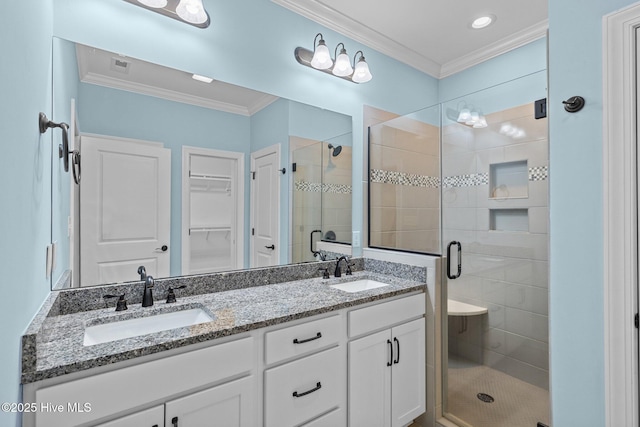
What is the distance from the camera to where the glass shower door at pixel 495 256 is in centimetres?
202

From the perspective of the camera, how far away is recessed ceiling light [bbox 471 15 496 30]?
234cm

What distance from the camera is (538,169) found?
6.73ft

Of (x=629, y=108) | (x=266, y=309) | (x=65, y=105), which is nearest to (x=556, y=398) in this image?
(x=629, y=108)

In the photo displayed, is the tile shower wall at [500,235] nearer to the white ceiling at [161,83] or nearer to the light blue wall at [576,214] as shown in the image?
the light blue wall at [576,214]

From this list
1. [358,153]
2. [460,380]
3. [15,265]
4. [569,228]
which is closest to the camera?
[15,265]

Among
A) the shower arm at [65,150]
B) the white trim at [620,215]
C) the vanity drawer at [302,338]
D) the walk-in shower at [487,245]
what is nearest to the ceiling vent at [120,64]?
the shower arm at [65,150]

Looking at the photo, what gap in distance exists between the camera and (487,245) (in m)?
2.29

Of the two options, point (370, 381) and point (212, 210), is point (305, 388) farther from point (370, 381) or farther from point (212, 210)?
point (212, 210)

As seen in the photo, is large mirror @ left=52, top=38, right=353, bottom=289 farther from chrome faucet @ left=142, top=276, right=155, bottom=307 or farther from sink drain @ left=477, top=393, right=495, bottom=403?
sink drain @ left=477, top=393, right=495, bottom=403

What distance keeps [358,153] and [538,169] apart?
1.23 meters

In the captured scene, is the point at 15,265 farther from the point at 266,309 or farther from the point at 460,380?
the point at 460,380

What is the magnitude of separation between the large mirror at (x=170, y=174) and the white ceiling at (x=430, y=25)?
2.40 ft

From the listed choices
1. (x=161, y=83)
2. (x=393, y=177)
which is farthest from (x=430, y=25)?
(x=161, y=83)

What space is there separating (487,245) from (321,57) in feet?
5.82
